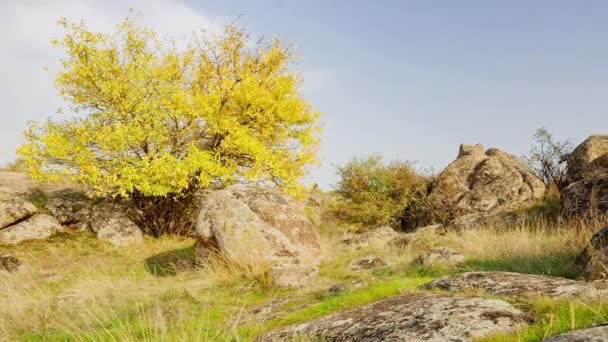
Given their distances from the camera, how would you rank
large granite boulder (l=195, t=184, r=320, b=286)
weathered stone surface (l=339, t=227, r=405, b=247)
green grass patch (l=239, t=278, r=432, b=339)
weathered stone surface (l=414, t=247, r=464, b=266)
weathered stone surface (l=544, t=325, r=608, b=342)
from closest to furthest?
1. weathered stone surface (l=544, t=325, r=608, b=342)
2. green grass patch (l=239, t=278, r=432, b=339)
3. weathered stone surface (l=414, t=247, r=464, b=266)
4. large granite boulder (l=195, t=184, r=320, b=286)
5. weathered stone surface (l=339, t=227, r=405, b=247)

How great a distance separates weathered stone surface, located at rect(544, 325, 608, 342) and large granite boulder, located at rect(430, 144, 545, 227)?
818 inches

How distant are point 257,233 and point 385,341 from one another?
8.96 m

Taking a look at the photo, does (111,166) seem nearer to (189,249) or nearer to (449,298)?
(189,249)

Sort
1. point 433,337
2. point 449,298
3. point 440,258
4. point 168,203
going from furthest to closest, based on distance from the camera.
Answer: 1. point 168,203
2. point 440,258
3. point 449,298
4. point 433,337

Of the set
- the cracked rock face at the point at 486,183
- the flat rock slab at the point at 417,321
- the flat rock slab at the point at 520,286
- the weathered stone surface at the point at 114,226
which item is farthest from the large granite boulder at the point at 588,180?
the weathered stone surface at the point at 114,226

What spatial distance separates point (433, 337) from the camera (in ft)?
12.7

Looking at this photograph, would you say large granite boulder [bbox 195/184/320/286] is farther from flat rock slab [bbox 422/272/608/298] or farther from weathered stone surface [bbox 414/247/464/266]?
flat rock slab [bbox 422/272/608/298]

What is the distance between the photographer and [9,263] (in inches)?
599

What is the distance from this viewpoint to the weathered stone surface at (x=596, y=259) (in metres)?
7.33

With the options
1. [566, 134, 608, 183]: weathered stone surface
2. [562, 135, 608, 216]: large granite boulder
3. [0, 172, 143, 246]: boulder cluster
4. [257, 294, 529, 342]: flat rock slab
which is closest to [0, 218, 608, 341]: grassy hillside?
[257, 294, 529, 342]: flat rock slab

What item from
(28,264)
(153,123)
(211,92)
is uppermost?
(211,92)

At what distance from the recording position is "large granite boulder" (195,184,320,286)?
1195cm

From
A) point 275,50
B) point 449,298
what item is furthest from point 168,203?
point 449,298

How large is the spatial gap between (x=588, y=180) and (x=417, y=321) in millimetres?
14064
